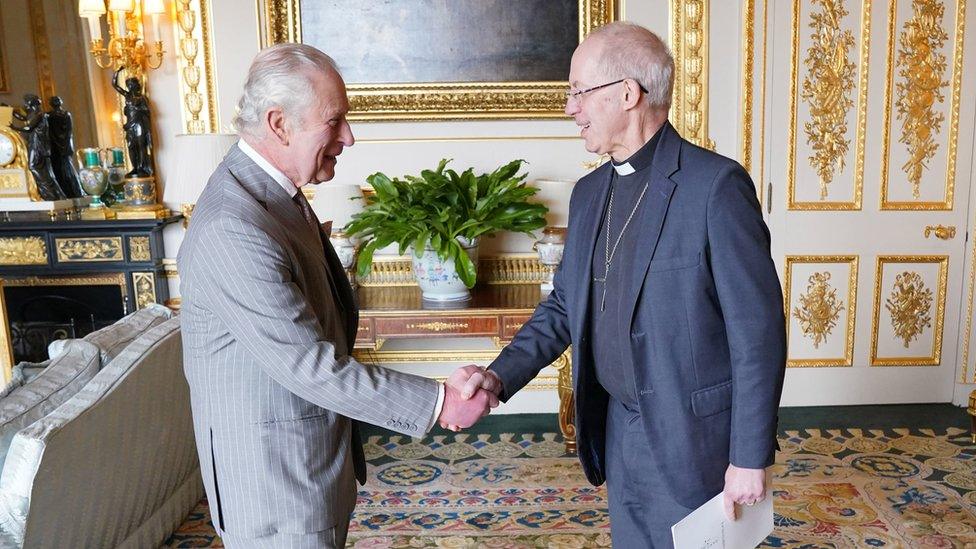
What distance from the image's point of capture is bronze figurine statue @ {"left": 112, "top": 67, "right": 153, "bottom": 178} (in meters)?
3.62

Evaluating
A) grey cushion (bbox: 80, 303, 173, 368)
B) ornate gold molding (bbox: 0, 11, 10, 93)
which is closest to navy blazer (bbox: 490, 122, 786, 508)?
grey cushion (bbox: 80, 303, 173, 368)

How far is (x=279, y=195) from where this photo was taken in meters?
1.48

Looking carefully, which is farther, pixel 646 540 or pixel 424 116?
pixel 424 116

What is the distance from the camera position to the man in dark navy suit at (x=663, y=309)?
1509 mm

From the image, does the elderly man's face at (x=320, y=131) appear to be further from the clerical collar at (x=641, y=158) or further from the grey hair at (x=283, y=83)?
the clerical collar at (x=641, y=158)

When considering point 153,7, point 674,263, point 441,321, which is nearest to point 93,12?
point 153,7

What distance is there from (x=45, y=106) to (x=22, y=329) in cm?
115

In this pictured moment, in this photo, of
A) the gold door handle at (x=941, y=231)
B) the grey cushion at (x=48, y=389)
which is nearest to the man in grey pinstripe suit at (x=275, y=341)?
the grey cushion at (x=48, y=389)

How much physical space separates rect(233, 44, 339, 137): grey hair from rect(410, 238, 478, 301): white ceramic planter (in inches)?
70.5

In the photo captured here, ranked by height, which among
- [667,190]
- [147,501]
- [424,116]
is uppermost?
[424,116]

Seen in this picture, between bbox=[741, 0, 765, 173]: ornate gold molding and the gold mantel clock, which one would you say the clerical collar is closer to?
bbox=[741, 0, 765, 173]: ornate gold molding

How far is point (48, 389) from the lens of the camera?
2.19m

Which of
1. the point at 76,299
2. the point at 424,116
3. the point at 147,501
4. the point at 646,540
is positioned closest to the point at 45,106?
the point at 76,299

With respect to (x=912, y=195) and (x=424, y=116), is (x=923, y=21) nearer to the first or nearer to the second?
(x=912, y=195)
